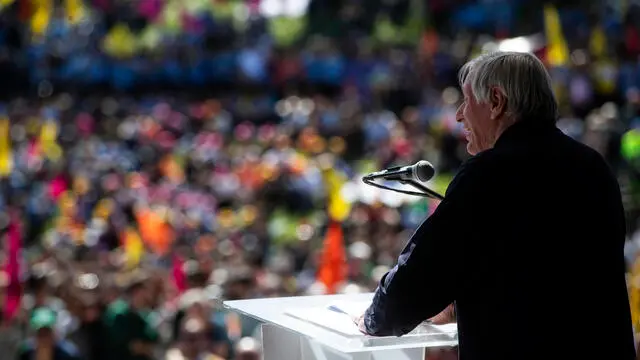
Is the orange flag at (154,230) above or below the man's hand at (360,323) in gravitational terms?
above

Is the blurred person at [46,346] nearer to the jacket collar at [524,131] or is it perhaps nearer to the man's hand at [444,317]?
the man's hand at [444,317]

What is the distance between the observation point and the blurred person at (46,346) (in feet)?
24.1

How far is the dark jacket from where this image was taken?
97.7 inches

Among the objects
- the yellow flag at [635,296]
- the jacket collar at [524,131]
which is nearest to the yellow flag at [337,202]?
the yellow flag at [635,296]

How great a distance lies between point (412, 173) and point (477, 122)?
0.76 feet

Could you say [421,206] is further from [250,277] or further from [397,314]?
[397,314]

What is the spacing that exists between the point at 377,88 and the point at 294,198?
4.84 meters

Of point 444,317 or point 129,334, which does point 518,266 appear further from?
point 129,334

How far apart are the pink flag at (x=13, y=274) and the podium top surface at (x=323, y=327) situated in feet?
18.3

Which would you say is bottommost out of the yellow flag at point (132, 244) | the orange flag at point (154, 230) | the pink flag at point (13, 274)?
the pink flag at point (13, 274)

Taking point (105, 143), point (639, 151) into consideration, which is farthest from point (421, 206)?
point (105, 143)

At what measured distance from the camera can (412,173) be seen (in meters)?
2.84

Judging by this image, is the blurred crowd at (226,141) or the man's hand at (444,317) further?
the blurred crowd at (226,141)

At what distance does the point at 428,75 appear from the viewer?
18.4 meters
